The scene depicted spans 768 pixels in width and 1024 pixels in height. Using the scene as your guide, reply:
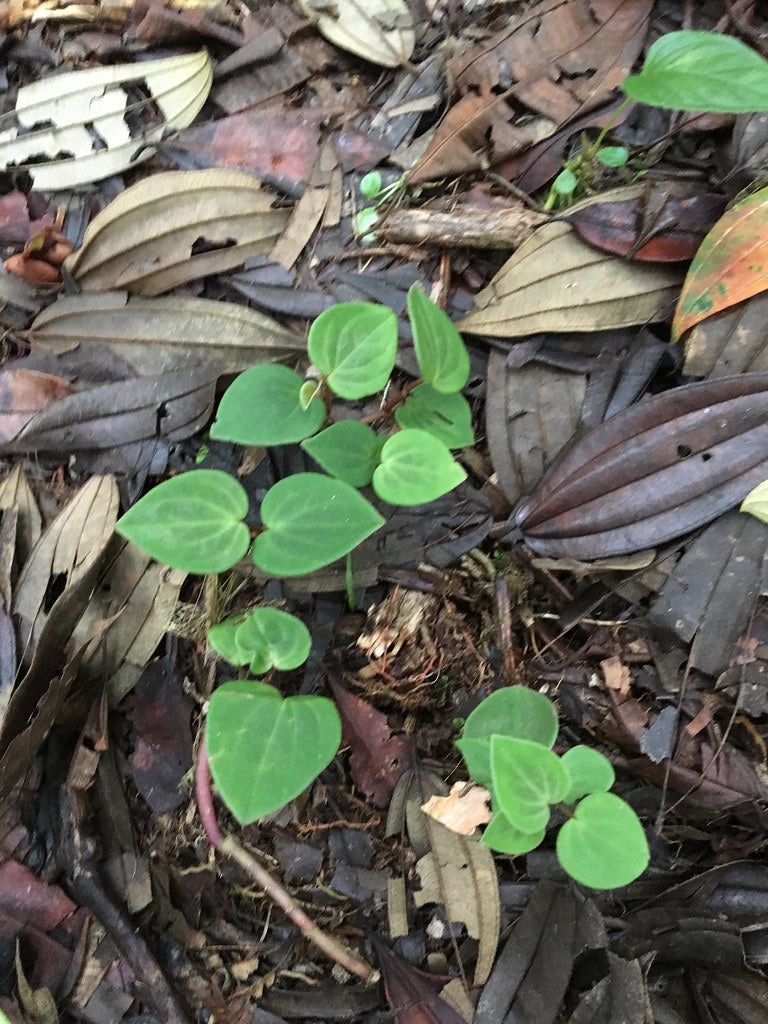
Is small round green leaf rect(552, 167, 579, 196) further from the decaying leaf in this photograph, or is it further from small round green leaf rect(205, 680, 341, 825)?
small round green leaf rect(205, 680, 341, 825)

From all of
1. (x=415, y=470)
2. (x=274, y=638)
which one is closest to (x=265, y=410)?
(x=415, y=470)

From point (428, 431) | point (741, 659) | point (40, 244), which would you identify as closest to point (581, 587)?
point (741, 659)

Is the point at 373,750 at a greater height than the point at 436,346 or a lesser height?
lesser

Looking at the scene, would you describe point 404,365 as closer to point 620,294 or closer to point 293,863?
point 620,294

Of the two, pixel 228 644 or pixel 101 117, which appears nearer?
pixel 228 644

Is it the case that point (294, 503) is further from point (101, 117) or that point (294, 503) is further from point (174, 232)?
point (101, 117)

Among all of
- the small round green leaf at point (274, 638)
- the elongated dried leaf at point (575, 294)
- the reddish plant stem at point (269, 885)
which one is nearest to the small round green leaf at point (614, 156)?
the elongated dried leaf at point (575, 294)

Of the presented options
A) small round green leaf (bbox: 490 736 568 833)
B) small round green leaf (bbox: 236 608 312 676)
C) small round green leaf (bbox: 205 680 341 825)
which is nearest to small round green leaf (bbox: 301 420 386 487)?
small round green leaf (bbox: 236 608 312 676)
